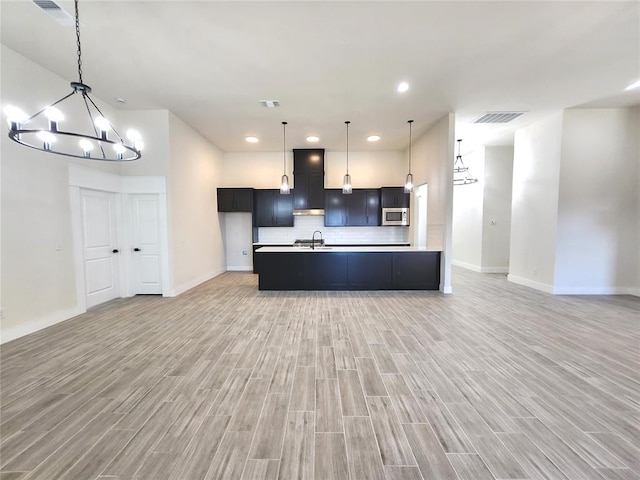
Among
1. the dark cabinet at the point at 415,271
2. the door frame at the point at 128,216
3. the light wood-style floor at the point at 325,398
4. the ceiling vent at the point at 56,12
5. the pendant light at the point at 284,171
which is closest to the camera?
the light wood-style floor at the point at 325,398

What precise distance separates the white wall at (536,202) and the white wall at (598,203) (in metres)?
0.12

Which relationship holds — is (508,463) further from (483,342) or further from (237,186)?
(237,186)

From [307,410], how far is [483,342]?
232 centimetres

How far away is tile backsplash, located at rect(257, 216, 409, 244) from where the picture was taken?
24.6 ft

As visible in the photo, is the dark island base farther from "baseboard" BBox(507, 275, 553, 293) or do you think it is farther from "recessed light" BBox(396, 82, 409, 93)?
"recessed light" BBox(396, 82, 409, 93)

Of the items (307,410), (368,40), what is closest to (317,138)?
(368,40)

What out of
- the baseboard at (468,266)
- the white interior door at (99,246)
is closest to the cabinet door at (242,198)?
the white interior door at (99,246)

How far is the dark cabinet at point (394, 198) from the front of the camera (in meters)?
7.01

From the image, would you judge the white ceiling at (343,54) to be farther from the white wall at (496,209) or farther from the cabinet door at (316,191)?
the white wall at (496,209)

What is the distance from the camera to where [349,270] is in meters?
5.29

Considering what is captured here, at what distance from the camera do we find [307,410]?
6.16 ft

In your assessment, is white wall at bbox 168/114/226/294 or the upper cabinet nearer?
white wall at bbox 168/114/226/294

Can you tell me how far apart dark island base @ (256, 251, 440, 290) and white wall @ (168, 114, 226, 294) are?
5.37 feet

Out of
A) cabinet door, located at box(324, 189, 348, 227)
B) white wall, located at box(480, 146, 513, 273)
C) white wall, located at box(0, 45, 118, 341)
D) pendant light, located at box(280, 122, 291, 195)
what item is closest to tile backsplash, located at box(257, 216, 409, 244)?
cabinet door, located at box(324, 189, 348, 227)
